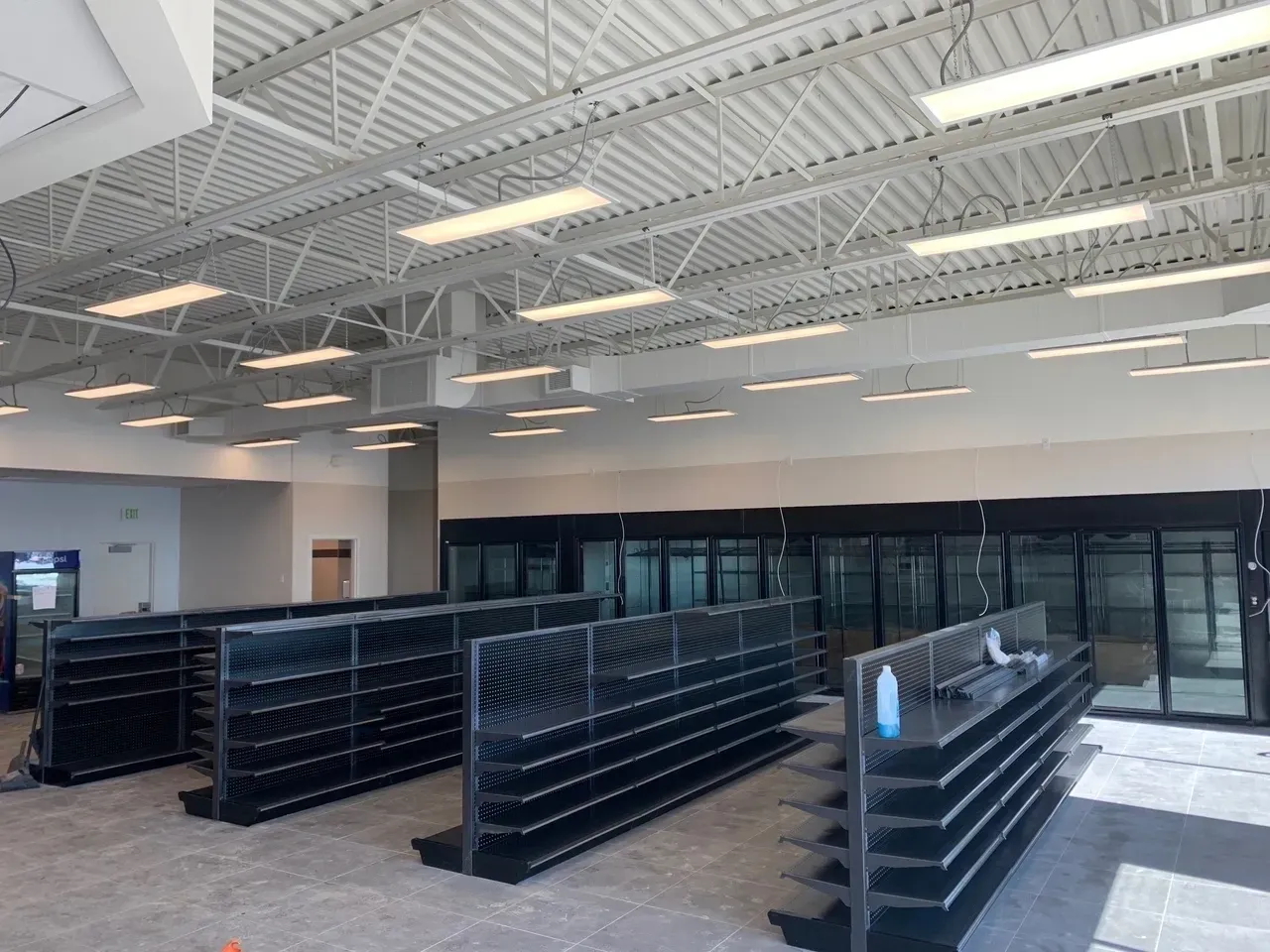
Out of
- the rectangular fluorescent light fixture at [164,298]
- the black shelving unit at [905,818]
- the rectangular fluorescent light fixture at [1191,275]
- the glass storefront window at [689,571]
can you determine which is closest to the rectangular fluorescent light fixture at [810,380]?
the glass storefront window at [689,571]

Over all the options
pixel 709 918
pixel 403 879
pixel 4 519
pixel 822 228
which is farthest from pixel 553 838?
pixel 4 519

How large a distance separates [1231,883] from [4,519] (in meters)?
14.2

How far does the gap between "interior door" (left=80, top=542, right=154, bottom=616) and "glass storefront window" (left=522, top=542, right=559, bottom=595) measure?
5.82m

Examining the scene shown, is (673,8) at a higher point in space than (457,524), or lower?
higher

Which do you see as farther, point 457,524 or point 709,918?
point 457,524

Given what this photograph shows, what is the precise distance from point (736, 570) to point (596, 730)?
5.66 m

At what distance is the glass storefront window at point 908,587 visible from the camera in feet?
33.9

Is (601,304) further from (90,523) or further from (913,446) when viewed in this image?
(90,523)

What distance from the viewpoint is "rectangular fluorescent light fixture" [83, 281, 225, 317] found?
5375 millimetres

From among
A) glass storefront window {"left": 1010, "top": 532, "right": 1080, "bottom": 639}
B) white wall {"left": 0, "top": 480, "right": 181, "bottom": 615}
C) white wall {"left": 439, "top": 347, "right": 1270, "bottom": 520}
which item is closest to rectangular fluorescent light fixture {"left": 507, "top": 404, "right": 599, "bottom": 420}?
white wall {"left": 439, "top": 347, "right": 1270, "bottom": 520}

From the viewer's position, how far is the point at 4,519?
1286 cm

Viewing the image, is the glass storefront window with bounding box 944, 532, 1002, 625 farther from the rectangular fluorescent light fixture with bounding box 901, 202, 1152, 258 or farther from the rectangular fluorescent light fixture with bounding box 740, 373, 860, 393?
the rectangular fluorescent light fixture with bounding box 901, 202, 1152, 258

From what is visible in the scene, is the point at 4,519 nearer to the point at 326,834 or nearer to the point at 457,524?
the point at 457,524

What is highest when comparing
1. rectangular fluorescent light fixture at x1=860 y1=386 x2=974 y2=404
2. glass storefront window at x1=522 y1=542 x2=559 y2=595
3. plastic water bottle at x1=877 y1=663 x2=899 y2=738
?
rectangular fluorescent light fixture at x1=860 y1=386 x2=974 y2=404
